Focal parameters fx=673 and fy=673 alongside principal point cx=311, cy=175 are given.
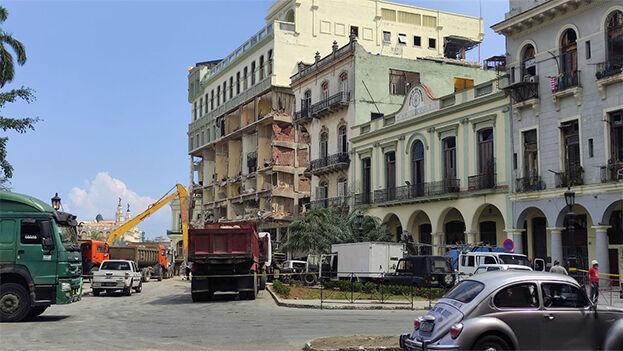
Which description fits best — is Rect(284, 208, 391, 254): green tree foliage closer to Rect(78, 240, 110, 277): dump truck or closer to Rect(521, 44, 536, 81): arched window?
Rect(78, 240, 110, 277): dump truck

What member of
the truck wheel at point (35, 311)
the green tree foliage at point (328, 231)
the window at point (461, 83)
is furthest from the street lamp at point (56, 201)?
the window at point (461, 83)

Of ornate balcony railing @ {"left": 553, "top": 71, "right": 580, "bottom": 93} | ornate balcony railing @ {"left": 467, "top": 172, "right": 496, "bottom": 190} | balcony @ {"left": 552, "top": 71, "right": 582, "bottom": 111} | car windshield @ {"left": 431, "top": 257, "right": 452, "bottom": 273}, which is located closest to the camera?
car windshield @ {"left": 431, "top": 257, "right": 452, "bottom": 273}

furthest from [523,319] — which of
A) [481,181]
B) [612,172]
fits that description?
[481,181]

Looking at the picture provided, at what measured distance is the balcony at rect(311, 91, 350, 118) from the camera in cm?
5031

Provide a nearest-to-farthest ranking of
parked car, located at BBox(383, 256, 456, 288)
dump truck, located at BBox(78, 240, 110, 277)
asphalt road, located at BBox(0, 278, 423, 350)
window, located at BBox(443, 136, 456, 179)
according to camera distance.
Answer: asphalt road, located at BBox(0, 278, 423, 350) < parked car, located at BBox(383, 256, 456, 288) < window, located at BBox(443, 136, 456, 179) < dump truck, located at BBox(78, 240, 110, 277)

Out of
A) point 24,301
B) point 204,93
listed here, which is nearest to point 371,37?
point 204,93

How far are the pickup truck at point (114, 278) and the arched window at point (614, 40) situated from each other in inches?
952

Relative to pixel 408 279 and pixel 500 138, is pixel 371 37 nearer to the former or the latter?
pixel 500 138

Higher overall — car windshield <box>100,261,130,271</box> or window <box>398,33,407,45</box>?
window <box>398,33,407,45</box>

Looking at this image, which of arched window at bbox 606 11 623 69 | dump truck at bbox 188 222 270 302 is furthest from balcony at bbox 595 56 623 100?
dump truck at bbox 188 222 270 302

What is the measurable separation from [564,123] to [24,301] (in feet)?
82.0

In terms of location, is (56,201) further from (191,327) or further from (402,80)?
(402,80)

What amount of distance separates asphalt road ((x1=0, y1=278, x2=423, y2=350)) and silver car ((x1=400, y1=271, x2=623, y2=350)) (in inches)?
167

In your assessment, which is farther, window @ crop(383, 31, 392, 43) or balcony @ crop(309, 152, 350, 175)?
window @ crop(383, 31, 392, 43)
